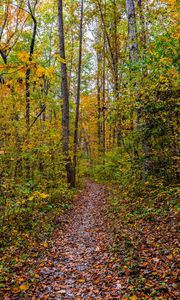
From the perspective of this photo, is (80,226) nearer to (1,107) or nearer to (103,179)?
(1,107)

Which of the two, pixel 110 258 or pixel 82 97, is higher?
pixel 82 97

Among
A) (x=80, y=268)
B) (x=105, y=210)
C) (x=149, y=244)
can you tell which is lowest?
(x=80, y=268)

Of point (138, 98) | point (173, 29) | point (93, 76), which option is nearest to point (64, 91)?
point (138, 98)

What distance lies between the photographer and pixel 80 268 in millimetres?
5336

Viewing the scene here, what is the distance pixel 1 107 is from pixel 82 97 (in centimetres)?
2313

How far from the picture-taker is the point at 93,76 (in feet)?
87.9

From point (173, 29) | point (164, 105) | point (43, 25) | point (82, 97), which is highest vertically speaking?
point (43, 25)

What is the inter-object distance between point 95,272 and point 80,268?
1.40 feet

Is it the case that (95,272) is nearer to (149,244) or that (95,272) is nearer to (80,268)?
(80,268)

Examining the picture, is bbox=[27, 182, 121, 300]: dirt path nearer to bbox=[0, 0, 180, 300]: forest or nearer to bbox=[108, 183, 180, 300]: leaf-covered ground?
bbox=[0, 0, 180, 300]: forest

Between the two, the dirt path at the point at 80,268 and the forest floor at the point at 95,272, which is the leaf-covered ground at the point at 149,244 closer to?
the forest floor at the point at 95,272

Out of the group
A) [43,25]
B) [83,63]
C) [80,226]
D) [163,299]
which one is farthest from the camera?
[83,63]

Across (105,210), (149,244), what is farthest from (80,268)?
(105,210)

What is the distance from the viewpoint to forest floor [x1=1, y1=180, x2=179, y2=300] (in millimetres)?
4176
